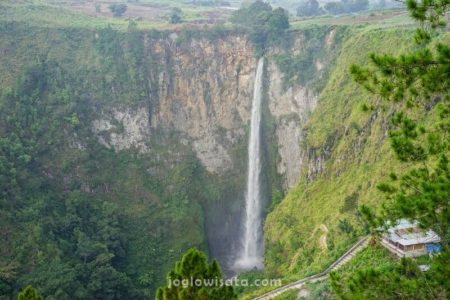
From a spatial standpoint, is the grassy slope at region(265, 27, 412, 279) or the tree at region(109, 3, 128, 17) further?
the tree at region(109, 3, 128, 17)

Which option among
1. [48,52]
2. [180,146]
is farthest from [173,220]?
[48,52]

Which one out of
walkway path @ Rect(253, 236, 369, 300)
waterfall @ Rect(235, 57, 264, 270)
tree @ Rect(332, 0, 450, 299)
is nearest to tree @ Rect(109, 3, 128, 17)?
waterfall @ Rect(235, 57, 264, 270)

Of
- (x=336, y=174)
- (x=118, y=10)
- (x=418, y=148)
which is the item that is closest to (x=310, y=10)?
(x=118, y=10)

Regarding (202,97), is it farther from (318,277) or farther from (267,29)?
(318,277)

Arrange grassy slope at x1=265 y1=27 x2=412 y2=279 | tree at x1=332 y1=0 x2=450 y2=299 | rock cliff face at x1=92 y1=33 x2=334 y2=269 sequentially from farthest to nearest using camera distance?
rock cliff face at x1=92 y1=33 x2=334 y2=269 < grassy slope at x1=265 y1=27 x2=412 y2=279 < tree at x1=332 y1=0 x2=450 y2=299

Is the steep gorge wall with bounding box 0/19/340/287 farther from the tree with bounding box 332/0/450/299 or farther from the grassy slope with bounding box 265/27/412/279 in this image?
the tree with bounding box 332/0/450/299

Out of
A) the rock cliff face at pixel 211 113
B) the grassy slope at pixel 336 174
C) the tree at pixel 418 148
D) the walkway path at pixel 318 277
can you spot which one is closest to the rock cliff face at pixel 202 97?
the rock cliff face at pixel 211 113

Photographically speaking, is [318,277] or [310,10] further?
[310,10]
